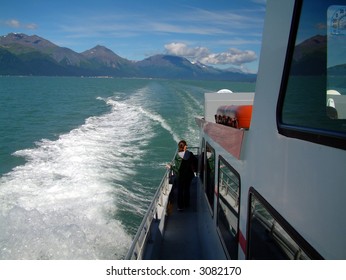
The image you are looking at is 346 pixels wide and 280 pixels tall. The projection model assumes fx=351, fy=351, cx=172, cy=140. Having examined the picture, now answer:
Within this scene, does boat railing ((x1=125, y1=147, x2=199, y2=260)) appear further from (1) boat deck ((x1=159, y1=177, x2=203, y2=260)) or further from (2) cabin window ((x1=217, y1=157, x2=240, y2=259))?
(2) cabin window ((x1=217, y1=157, x2=240, y2=259))

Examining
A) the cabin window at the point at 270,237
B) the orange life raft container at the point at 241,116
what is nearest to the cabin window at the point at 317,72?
the cabin window at the point at 270,237

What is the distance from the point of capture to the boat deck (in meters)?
6.10

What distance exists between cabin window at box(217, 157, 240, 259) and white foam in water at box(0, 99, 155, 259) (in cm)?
387

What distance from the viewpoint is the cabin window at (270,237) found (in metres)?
1.91

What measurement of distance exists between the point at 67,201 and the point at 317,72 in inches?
375

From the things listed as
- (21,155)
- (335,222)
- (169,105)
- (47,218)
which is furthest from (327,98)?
(169,105)

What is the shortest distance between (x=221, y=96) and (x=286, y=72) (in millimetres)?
4913

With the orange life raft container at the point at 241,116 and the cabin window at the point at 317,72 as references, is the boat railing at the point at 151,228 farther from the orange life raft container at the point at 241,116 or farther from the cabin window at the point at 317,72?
the cabin window at the point at 317,72

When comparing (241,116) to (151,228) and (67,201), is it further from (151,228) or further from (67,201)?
(67,201)

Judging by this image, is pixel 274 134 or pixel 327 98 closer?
pixel 327 98

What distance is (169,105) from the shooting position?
1280 inches

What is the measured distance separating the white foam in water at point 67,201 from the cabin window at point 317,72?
639 centimetres

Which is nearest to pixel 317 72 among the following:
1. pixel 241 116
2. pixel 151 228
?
pixel 241 116
